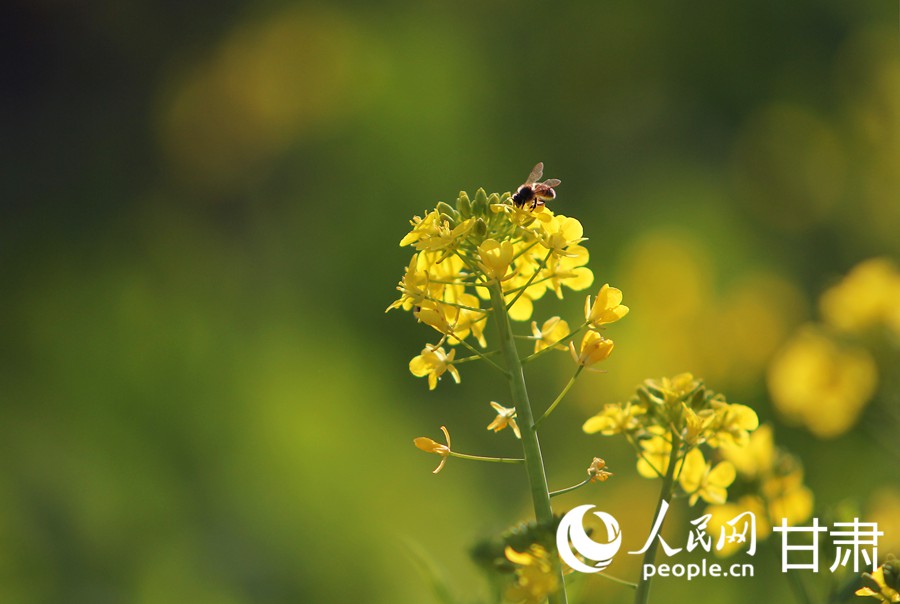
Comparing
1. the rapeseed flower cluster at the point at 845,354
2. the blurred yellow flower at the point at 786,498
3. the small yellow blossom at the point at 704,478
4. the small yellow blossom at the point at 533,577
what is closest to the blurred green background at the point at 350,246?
the rapeseed flower cluster at the point at 845,354

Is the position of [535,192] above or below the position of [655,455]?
above

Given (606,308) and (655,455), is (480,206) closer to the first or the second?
(606,308)

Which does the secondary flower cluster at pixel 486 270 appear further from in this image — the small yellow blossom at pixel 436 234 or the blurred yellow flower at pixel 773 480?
the blurred yellow flower at pixel 773 480

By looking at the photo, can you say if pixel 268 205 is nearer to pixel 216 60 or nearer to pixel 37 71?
pixel 216 60

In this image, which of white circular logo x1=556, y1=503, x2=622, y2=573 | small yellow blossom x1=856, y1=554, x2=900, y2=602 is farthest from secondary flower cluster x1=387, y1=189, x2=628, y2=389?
small yellow blossom x1=856, y1=554, x2=900, y2=602

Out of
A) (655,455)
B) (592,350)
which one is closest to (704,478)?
(655,455)

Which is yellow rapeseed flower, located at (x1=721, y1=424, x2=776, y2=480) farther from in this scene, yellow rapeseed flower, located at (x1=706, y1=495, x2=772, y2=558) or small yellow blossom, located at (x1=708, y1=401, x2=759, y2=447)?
small yellow blossom, located at (x1=708, y1=401, x2=759, y2=447)
